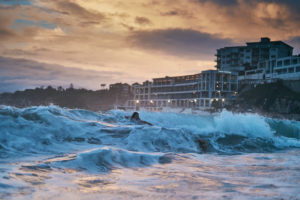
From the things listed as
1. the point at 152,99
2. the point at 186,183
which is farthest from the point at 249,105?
the point at 186,183

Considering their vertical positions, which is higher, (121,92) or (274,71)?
(274,71)

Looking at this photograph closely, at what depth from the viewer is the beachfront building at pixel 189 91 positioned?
81312mm

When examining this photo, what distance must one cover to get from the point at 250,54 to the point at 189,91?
2569cm

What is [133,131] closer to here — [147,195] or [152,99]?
[147,195]

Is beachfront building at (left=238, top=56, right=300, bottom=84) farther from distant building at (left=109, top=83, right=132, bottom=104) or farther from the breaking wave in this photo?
distant building at (left=109, top=83, right=132, bottom=104)

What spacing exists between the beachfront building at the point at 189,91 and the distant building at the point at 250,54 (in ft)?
28.4

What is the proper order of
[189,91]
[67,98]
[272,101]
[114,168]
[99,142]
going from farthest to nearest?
[67,98] → [189,91] → [272,101] → [99,142] → [114,168]

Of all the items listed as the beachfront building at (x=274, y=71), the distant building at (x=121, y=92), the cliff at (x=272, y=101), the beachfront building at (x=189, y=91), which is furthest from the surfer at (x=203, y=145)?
the distant building at (x=121, y=92)

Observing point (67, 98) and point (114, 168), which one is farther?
point (67, 98)

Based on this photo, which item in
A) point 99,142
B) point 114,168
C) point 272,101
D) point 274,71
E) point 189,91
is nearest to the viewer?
point 114,168

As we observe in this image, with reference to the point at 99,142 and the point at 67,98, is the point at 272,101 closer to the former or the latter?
the point at 99,142

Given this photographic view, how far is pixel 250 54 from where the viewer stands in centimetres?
8788

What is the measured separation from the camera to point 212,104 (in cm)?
7862

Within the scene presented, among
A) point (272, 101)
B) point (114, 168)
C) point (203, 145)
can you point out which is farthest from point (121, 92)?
point (114, 168)
